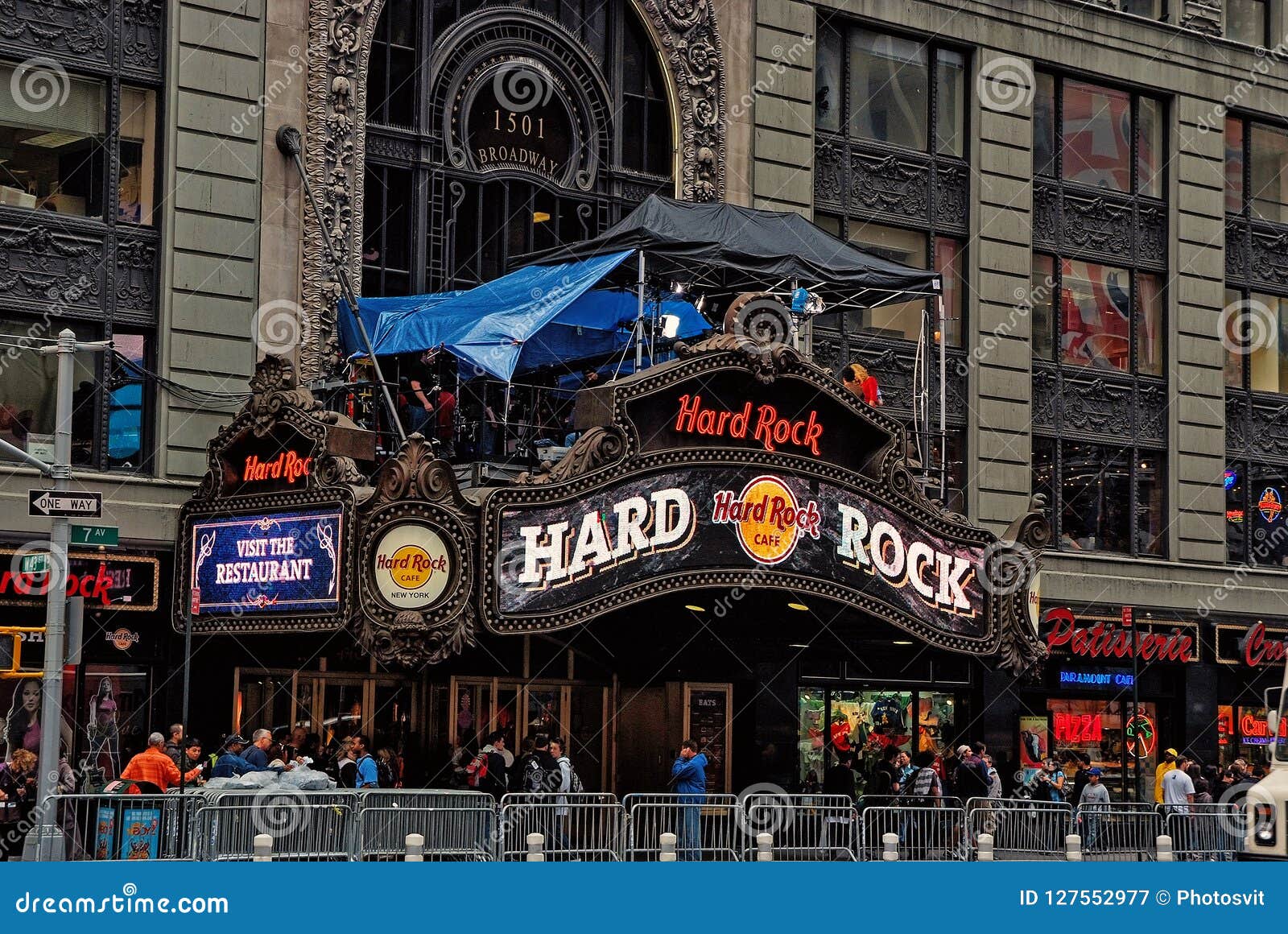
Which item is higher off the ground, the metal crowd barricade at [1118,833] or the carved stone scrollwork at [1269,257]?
the carved stone scrollwork at [1269,257]

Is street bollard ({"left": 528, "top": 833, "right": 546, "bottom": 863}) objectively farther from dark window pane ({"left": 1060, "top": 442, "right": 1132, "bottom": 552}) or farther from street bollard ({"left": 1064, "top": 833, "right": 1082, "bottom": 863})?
dark window pane ({"left": 1060, "top": 442, "right": 1132, "bottom": 552})

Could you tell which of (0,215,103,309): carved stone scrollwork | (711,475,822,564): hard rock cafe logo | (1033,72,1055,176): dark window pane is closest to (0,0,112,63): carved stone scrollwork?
(0,215,103,309): carved stone scrollwork

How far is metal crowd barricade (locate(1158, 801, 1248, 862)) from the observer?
31.9 m

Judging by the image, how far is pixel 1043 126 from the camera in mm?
43469

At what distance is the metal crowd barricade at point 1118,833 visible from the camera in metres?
31.4

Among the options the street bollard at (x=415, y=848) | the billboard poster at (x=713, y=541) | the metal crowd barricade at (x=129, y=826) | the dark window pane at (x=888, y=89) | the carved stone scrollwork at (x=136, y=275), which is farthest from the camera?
the dark window pane at (x=888, y=89)

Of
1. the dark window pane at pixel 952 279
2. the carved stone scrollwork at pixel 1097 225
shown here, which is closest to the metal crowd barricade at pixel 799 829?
the dark window pane at pixel 952 279

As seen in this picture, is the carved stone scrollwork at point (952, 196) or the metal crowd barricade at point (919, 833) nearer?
the metal crowd barricade at point (919, 833)

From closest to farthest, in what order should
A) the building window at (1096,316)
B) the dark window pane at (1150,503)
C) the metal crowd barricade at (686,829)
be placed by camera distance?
the metal crowd barricade at (686,829) < the building window at (1096,316) < the dark window pane at (1150,503)

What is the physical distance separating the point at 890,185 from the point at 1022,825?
15.1 m

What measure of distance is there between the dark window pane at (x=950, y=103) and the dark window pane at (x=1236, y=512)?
9.90 meters

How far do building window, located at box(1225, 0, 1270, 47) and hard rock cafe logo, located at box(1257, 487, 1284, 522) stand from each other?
1024cm

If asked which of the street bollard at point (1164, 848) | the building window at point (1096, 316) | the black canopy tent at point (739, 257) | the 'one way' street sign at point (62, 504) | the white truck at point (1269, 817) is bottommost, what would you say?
the street bollard at point (1164, 848)

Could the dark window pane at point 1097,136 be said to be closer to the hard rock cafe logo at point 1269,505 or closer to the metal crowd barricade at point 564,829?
the hard rock cafe logo at point 1269,505
